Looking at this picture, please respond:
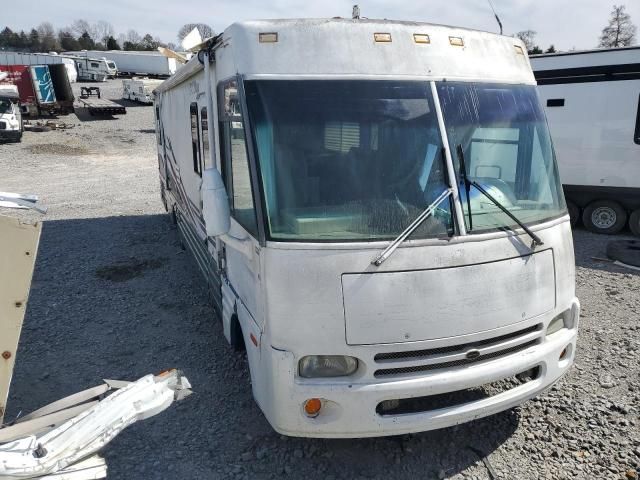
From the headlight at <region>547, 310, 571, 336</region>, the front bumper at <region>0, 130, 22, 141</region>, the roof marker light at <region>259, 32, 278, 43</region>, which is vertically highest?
the roof marker light at <region>259, 32, 278, 43</region>

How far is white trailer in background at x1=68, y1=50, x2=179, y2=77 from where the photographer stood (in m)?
44.5

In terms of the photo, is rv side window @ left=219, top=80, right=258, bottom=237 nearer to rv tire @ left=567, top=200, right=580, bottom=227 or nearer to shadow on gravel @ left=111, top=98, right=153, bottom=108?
rv tire @ left=567, top=200, right=580, bottom=227

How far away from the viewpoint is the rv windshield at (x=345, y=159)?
2943 millimetres

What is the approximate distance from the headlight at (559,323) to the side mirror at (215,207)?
2179 millimetres

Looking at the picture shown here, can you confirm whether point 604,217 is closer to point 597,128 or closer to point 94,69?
point 597,128

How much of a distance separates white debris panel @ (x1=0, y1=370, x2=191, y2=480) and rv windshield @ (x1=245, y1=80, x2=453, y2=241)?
1.19 m

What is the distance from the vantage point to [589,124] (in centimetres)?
901

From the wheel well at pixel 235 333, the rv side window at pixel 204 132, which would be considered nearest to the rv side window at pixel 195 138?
the rv side window at pixel 204 132

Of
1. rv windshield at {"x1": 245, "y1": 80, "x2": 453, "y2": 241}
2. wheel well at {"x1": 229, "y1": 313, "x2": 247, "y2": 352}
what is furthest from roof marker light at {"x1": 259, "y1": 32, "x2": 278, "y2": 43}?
wheel well at {"x1": 229, "y1": 313, "x2": 247, "y2": 352}

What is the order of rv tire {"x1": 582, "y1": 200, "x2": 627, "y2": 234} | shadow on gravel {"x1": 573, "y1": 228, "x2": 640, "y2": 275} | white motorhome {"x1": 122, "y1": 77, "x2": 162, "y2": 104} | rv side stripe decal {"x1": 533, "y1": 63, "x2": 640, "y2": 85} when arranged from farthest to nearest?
white motorhome {"x1": 122, "y1": 77, "x2": 162, "y2": 104}
rv tire {"x1": 582, "y1": 200, "x2": 627, "y2": 234}
rv side stripe decal {"x1": 533, "y1": 63, "x2": 640, "y2": 85}
shadow on gravel {"x1": 573, "y1": 228, "x2": 640, "y2": 275}

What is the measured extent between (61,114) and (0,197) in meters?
A: 29.2

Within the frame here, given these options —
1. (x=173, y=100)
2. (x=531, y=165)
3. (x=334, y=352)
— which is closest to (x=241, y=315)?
(x=334, y=352)

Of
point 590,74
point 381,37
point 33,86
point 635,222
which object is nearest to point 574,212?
point 635,222

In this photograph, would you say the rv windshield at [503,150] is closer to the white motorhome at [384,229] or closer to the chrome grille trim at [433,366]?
the white motorhome at [384,229]
